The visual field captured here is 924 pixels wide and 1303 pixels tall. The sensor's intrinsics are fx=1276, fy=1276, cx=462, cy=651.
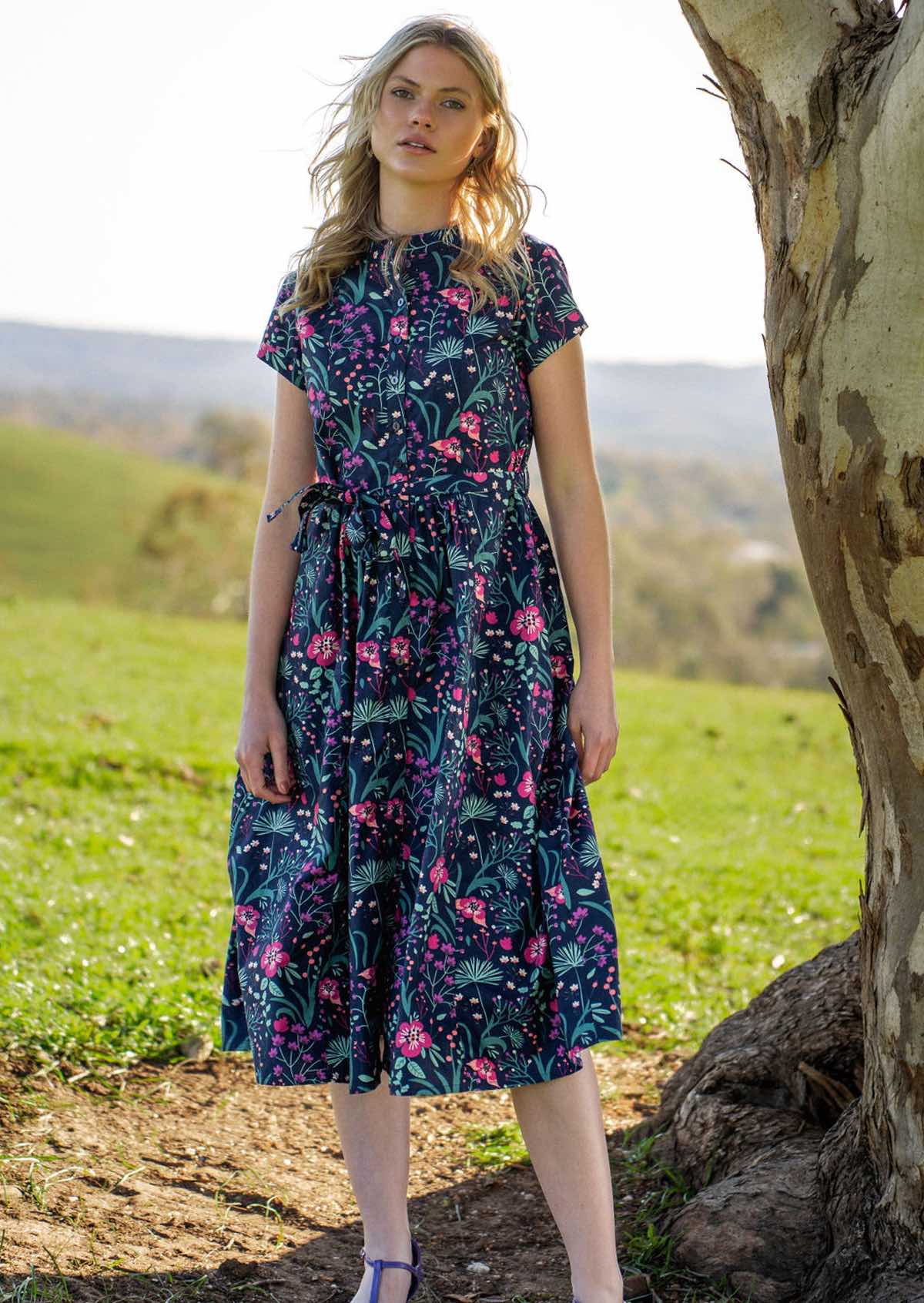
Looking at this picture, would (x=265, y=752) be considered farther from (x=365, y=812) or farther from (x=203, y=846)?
(x=203, y=846)

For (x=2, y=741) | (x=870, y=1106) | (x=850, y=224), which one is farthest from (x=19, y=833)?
(x=850, y=224)

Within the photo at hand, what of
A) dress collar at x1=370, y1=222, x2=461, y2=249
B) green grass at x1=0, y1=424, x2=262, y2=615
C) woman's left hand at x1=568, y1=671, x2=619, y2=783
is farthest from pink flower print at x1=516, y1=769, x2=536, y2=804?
green grass at x1=0, y1=424, x2=262, y2=615

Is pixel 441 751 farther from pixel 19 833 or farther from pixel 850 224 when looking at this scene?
pixel 19 833

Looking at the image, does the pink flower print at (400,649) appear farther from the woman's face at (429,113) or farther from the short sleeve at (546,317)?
the woman's face at (429,113)

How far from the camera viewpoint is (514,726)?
216 centimetres

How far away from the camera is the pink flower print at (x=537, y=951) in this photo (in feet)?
7.01

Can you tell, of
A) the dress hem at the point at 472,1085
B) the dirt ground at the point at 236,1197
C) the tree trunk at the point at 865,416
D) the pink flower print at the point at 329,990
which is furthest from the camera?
the dirt ground at the point at 236,1197

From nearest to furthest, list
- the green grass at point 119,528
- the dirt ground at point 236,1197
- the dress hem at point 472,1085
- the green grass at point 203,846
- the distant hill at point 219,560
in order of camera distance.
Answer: the dress hem at point 472,1085
the dirt ground at point 236,1197
the green grass at point 203,846
the green grass at point 119,528
the distant hill at point 219,560

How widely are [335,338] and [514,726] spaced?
76 centimetres

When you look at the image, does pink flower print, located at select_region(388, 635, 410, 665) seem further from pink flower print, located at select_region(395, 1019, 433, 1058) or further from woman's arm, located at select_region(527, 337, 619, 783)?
pink flower print, located at select_region(395, 1019, 433, 1058)

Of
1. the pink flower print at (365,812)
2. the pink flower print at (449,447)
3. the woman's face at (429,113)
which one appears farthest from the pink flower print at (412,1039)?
the woman's face at (429,113)

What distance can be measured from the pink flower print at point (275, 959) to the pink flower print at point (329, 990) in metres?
0.08

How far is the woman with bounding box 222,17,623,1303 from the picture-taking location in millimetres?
2121

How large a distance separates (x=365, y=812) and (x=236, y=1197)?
3.59ft
